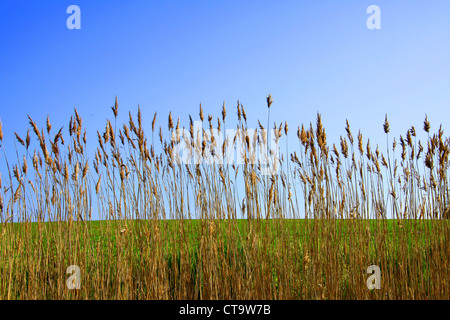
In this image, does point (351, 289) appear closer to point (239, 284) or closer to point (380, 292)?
point (380, 292)

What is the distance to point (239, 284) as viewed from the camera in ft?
7.93

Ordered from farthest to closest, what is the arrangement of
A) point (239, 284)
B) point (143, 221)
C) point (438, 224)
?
point (438, 224) → point (143, 221) → point (239, 284)

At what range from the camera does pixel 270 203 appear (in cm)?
262

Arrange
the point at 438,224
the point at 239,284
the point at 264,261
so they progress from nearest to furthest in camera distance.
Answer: the point at 239,284 → the point at 264,261 → the point at 438,224

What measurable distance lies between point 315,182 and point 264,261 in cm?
70

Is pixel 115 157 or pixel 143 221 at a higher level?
pixel 115 157

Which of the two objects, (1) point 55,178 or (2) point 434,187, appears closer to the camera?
(1) point 55,178

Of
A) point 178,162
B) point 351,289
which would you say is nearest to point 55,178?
point 178,162

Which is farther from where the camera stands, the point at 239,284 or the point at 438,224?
the point at 438,224
